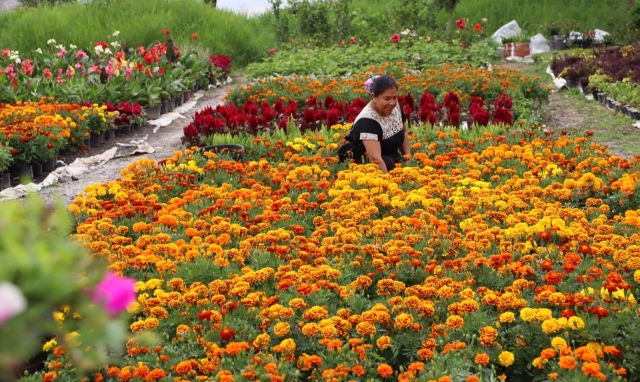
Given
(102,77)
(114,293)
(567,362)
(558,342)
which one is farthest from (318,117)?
(114,293)

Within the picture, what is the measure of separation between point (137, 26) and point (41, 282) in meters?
19.6

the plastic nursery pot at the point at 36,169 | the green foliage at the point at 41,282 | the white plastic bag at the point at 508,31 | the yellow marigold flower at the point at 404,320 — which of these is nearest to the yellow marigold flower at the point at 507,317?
the yellow marigold flower at the point at 404,320

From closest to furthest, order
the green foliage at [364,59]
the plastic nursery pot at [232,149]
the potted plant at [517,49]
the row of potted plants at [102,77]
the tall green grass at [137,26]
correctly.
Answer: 1. the plastic nursery pot at [232,149]
2. the row of potted plants at [102,77]
3. the green foliage at [364,59]
4. the tall green grass at [137,26]
5. the potted plant at [517,49]

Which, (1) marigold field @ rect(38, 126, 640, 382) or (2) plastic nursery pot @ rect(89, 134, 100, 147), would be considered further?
(2) plastic nursery pot @ rect(89, 134, 100, 147)

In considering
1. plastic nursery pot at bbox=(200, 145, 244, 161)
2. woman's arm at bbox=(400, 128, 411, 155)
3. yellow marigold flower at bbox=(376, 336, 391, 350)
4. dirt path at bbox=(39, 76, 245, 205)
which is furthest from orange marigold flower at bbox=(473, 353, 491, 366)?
plastic nursery pot at bbox=(200, 145, 244, 161)

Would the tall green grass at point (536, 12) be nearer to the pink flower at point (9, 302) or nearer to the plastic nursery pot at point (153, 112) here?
the plastic nursery pot at point (153, 112)

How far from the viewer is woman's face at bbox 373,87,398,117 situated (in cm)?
715

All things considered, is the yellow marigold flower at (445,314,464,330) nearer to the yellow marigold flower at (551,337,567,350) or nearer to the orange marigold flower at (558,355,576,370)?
the yellow marigold flower at (551,337,567,350)

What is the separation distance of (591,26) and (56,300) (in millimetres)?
24247

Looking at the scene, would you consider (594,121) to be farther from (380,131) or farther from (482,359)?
(482,359)

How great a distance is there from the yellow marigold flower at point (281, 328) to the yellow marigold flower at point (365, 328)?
0.32 m

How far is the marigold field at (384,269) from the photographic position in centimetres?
341

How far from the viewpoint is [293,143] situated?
8172mm

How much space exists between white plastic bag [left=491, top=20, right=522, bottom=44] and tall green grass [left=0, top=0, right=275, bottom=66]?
256 inches
